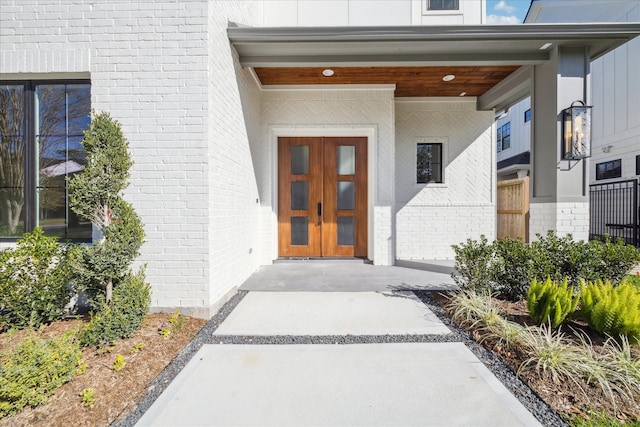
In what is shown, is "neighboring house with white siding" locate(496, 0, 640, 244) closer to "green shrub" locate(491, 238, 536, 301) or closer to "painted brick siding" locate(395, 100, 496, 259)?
"painted brick siding" locate(395, 100, 496, 259)

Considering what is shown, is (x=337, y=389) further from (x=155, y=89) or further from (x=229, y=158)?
(x=155, y=89)

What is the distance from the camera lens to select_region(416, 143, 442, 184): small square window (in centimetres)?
698

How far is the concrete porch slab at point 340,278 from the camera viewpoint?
446cm

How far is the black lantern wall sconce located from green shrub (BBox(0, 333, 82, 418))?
617 cm

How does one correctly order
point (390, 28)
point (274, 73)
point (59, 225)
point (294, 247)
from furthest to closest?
1. point (294, 247)
2. point (274, 73)
3. point (390, 28)
4. point (59, 225)

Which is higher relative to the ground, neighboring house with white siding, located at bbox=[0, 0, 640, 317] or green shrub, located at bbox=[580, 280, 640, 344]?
neighboring house with white siding, located at bbox=[0, 0, 640, 317]

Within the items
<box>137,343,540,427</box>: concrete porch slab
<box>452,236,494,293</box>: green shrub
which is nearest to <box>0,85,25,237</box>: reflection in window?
<box>137,343,540,427</box>: concrete porch slab

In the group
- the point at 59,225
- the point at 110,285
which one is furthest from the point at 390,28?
the point at 59,225

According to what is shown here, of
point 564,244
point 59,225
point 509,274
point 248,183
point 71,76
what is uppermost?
point 71,76

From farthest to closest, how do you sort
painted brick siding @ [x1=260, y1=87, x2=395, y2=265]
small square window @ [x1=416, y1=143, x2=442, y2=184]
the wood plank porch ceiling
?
1. small square window @ [x1=416, y1=143, x2=442, y2=184]
2. painted brick siding @ [x1=260, y1=87, x2=395, y2=265]
3. the wood plank porch ceiling

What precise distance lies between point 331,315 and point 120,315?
2.15 m

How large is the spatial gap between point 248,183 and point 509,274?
4116 millimetres

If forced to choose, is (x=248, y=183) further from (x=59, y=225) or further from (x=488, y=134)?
(x=488, y=134)

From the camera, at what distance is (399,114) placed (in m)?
6.83
